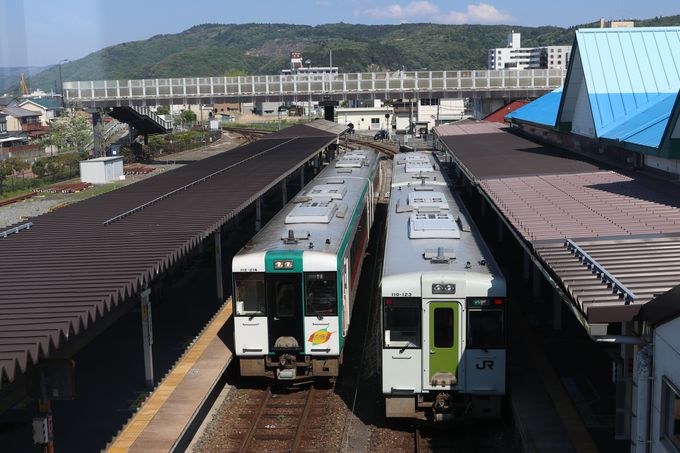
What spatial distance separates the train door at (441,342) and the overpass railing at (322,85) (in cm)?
4170

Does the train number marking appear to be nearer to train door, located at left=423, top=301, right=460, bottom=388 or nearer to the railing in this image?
train door, located at left=423, top=301, right=460, bottom=388

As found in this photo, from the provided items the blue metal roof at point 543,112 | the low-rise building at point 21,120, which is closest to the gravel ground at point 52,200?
the blue metal roof at point 543,112

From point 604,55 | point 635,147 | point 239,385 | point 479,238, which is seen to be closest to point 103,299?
point 239,385

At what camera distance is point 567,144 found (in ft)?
84.8

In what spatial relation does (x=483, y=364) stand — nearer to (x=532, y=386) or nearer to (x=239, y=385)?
(x=532, y=386)

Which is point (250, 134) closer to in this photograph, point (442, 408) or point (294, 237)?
point (294, 237)

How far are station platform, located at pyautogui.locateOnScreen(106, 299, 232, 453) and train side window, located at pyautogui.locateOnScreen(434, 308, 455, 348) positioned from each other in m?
3.67

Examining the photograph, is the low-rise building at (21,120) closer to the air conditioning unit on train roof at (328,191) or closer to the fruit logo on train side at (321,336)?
the air conditioning unit on train roof at (328,191)

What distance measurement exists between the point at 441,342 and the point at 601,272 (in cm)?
274

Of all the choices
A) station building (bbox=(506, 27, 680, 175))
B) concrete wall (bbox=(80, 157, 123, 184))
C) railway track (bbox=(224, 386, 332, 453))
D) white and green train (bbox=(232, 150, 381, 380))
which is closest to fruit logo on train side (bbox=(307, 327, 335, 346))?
white and green train (bbox=(232, 150, 381, 380))

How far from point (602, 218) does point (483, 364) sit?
132 inches

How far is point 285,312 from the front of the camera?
1274cm

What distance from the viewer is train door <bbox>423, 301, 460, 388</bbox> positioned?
36.3ft

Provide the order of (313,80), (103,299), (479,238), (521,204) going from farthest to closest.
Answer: (313,80)
(521,204)
(479,238)
(103,299)
